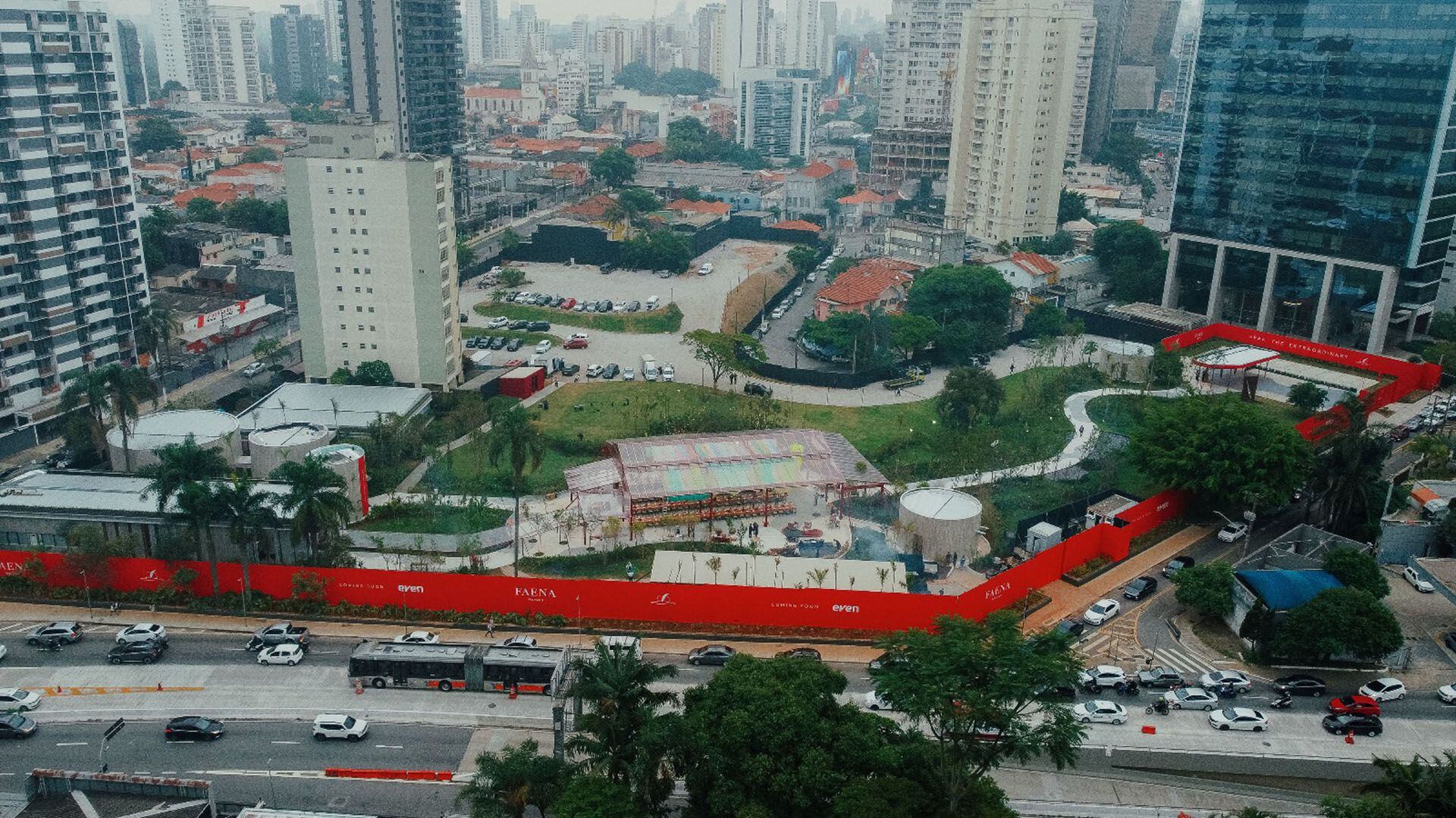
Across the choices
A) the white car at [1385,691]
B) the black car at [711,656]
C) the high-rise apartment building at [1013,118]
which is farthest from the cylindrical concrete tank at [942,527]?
the high-rise apartment building at [1013,118]

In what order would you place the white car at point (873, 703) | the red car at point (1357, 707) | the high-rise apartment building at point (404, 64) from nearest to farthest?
the white car at point (873, 703)
the red car at point (1357, 707)
the high-rise apartment building at point (404, 64)

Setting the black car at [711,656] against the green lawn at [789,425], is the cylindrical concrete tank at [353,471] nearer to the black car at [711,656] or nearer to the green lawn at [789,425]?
the green lawn at [789,425]

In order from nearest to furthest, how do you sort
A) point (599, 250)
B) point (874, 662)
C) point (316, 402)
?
point (874, 662) → point (316, 402) → point (599, 250)

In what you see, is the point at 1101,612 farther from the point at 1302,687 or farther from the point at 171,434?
the point at 171,434

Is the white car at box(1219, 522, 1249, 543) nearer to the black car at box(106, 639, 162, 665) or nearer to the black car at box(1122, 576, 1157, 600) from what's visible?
the black car at box(1122, 576, 1157, 600)

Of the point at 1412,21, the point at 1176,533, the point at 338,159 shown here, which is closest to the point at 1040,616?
Result: the point at 1176,533

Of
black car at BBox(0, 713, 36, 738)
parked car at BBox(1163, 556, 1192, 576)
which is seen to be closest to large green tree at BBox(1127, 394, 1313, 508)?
parked car at BBox(1163, 556, 1192, 576)

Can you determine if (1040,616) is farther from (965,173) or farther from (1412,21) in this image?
(965,173)
